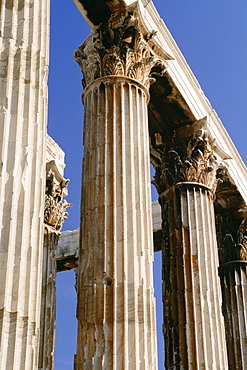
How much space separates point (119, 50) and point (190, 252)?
262 inches

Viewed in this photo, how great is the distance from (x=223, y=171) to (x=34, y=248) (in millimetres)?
16510

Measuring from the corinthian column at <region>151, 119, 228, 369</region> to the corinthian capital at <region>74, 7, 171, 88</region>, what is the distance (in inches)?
177

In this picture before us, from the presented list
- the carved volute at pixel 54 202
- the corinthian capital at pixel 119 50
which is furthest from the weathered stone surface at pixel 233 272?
the corinthian capital at pixel 119 50

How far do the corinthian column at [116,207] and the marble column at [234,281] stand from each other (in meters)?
10.5

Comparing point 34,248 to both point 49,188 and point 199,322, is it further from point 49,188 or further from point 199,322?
point 49,188

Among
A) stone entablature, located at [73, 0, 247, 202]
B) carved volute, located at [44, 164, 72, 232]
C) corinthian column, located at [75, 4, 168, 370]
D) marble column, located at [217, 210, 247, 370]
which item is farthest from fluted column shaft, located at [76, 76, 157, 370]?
marble column, located at [217, 210, 247, 370]

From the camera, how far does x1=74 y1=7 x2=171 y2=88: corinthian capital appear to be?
60.4ft

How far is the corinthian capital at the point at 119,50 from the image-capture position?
60.4 ft

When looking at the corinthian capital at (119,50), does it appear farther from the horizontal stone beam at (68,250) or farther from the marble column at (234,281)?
the horizontal stone beam at (68,250)

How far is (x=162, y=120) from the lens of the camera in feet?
77.0

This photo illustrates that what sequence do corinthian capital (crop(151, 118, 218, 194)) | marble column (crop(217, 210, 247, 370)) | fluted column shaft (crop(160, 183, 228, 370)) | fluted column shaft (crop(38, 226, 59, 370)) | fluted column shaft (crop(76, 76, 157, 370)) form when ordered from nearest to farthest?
fluted column shaft (crop(76, 76, 157, 370)), fluted column shaft (crop(160, 183, 228, 370)), corinthian capital (crop(151, 118, 218, 194)), fluted column shaft (crop(38, 226, 59, 370)), marble column (crop(217, 210, 247, 370))

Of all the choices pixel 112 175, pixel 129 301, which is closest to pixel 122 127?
pixel 112 175

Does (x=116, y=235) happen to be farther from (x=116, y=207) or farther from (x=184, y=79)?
(x=184, y=79)

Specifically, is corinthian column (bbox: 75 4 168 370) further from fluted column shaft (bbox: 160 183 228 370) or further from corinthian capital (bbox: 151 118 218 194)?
fluted column shaft (bbox: 160 183 228 370)
